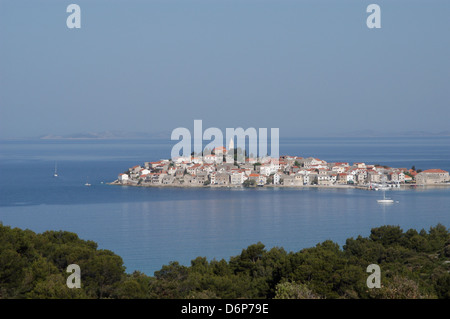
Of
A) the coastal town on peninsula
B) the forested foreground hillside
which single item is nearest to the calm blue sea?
the coastal town on peninsula

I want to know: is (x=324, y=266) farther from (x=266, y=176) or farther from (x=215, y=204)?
(x=266, y=176)

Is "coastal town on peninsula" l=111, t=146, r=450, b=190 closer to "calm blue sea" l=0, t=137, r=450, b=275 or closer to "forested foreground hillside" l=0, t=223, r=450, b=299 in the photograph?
"calm blue sea" l=0, t=137, r=450, b=275

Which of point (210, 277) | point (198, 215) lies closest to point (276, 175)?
point (198, 215)

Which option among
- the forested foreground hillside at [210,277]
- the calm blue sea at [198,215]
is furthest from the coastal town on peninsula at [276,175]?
the forested foreground hillside at [210,277]

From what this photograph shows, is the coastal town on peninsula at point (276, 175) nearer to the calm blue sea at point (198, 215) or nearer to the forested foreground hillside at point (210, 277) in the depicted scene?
the calm blue sea at point (198, 215)

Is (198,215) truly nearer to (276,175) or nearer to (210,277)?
(276,175)
